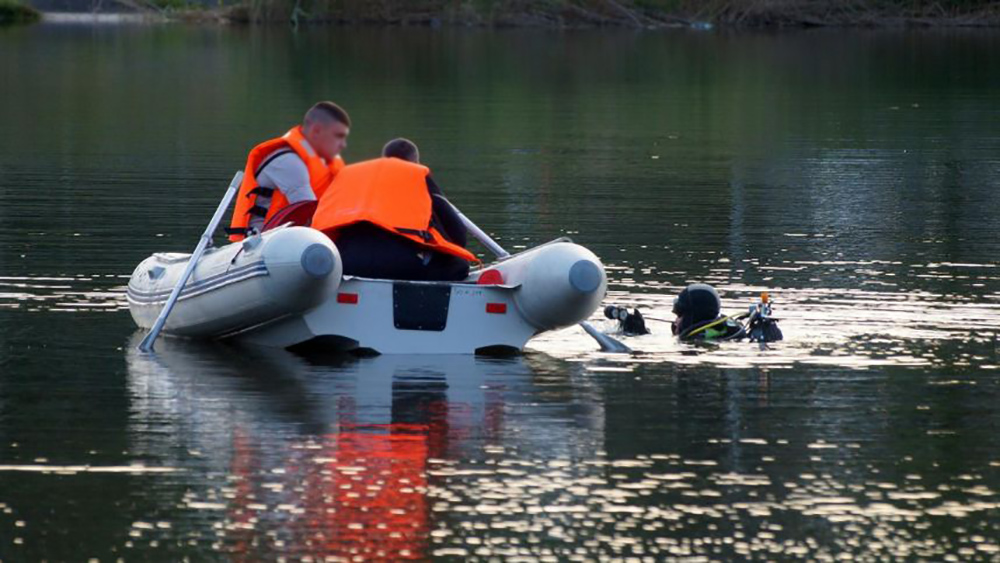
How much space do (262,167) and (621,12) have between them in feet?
182

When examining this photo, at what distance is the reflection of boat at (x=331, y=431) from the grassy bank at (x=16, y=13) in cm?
6227

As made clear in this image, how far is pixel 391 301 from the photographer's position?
12281 mm

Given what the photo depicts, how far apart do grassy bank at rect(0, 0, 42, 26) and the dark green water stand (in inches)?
1830

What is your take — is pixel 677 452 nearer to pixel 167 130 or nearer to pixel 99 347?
pixel 99 347

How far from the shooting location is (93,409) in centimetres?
1070

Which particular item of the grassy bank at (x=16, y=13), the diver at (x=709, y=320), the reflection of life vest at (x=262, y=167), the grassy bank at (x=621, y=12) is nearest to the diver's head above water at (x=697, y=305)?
the diver at (x=709, y=320)

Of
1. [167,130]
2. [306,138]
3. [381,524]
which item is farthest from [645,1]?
[381,524]

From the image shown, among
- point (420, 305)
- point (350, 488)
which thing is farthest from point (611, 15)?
point (350, 488)

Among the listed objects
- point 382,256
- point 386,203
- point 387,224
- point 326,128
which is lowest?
point 382,256

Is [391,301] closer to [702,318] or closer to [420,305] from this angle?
[420,305]

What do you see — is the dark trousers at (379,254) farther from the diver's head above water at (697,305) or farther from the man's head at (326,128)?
the diver's head above water at (697,305)

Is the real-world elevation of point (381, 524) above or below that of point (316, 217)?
below

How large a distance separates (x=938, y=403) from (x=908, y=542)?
278 cm

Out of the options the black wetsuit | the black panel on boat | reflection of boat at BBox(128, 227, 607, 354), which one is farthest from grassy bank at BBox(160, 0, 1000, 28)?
the black panel on boat
